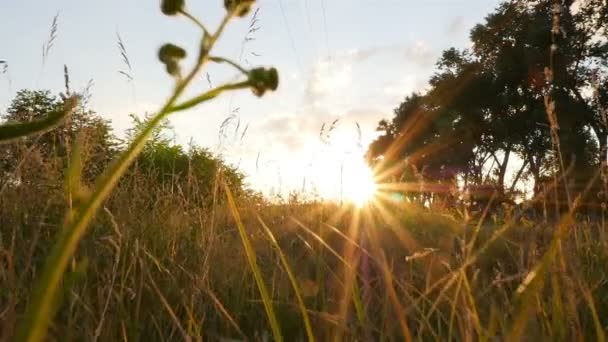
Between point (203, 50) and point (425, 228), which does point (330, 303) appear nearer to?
point (203, 50)

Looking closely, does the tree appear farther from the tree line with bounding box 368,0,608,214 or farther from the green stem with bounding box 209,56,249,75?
the tree line with bounding box 368,0,608,214

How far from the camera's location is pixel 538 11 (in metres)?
21.6

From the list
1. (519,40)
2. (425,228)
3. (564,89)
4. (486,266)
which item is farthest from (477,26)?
(486,266)

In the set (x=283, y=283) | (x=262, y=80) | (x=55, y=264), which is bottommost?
(x=283, y=283)

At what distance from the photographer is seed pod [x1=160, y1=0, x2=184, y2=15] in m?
0.44

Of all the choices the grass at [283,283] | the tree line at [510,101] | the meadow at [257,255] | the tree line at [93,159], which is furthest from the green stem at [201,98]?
the tree line at [510,101]

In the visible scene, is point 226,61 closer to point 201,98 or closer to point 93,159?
point 201,98

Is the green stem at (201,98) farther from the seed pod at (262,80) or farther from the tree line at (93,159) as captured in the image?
the tree line at (93,159)

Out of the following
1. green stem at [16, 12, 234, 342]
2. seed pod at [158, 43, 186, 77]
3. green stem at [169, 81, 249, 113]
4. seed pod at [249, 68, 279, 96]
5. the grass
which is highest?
seed pod at [158, 43, 186, 77]

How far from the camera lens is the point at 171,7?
0.44m

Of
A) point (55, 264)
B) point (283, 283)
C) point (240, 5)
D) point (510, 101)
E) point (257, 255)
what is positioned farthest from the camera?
point (510, 101)

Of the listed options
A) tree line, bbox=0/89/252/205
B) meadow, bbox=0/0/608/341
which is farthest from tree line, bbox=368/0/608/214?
meadow, bbox=0/0/608/341

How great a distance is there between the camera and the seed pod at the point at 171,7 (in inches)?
17.3

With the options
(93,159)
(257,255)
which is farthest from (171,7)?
(93,159)
